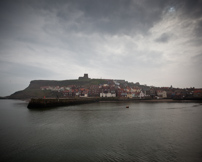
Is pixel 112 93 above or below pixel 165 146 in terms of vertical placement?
above

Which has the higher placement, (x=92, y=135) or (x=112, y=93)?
(x=112, y=93)

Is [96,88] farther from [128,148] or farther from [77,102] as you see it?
[128,148]

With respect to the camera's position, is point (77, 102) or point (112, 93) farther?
point (112, 93)

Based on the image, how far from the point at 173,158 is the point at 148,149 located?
226cm

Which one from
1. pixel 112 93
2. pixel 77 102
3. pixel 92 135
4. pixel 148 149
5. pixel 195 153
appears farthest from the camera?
pixel 112 93

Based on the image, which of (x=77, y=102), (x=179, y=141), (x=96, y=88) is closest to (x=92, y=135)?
(x=179, y=141)

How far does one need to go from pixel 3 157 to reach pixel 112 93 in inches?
4297

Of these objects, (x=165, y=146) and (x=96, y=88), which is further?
(x=96, y=88)

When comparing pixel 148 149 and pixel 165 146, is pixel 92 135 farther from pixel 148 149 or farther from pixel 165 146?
pixel 165 146

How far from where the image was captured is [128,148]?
12.6 metres

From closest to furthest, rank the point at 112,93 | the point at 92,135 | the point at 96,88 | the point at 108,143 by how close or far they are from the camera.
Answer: the point at 108,143 → the point at 92,135 → the point at 112,93 → the point at 96,88

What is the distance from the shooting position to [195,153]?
11.4 metres

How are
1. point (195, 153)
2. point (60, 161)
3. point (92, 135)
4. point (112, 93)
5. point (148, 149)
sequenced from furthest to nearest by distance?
point (112, 93), point (92, 135), point (148, 149), point (195, 153), point (60, 161)

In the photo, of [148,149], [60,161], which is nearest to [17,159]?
[60,161]
